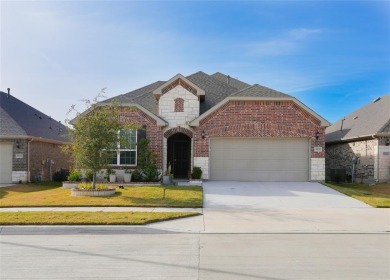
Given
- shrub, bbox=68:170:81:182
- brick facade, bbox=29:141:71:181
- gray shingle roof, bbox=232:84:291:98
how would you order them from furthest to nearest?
brick facade, bbox=29:141:71:181 → gray shingle roof, bbox=232:84:291:98 → shrub, bbox=68:170:81:182

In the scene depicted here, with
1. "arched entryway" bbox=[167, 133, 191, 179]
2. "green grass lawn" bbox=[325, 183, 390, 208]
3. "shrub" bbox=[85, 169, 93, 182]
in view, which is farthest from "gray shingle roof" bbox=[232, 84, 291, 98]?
"shrub" bbox=[85, 169, 93, 182]

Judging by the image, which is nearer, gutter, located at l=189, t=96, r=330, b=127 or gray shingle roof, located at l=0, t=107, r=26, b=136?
gutter, located at l=189, t=96, r=330, b=127

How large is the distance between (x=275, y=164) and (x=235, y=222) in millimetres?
10156

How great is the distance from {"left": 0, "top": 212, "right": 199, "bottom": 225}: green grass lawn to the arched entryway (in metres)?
10.8

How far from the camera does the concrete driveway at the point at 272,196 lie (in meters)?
12.8

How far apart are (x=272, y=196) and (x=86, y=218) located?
8.01 m

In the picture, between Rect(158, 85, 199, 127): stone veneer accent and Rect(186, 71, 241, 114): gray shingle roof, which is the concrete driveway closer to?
Rect(158, 85, 199, 127): stone veneer accent

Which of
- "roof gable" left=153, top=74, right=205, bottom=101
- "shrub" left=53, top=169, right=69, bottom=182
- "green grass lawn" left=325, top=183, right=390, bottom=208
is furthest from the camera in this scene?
"shrub" left=53, top=169, right=69, bottom=182

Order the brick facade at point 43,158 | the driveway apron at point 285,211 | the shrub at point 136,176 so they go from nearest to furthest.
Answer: the driveway apron at point 285,211, the shrub at point 136,176, the brick facade at point 43,158

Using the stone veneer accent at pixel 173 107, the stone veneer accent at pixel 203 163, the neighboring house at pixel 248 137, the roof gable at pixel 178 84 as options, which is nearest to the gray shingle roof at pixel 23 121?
the neighboring house at pixel 248 137

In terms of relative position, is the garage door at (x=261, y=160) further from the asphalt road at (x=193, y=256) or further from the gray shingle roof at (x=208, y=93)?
the asphalt road at (x=193, y=256)

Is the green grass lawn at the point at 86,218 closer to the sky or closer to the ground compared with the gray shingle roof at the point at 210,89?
closer to the ground

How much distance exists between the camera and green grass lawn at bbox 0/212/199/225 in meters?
9.11

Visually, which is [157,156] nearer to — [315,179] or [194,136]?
[194,136]
